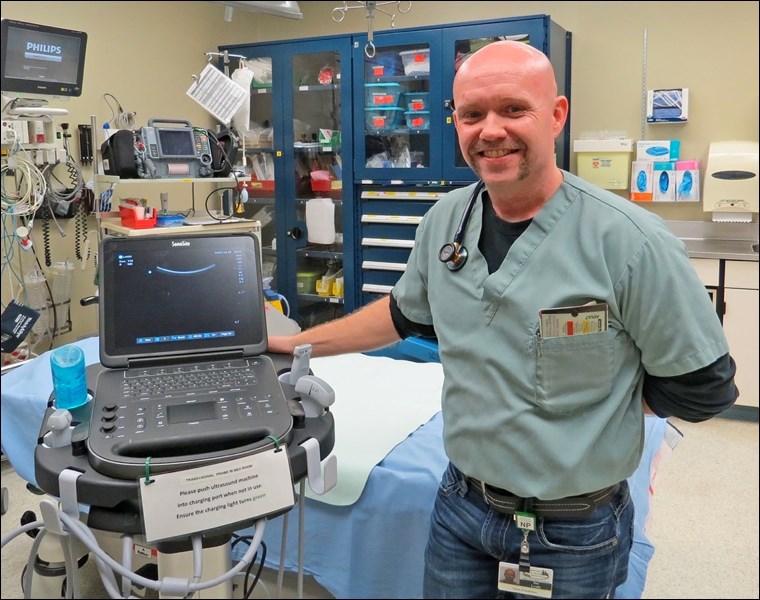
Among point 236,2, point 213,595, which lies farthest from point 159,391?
point 236,2

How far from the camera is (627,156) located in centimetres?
333

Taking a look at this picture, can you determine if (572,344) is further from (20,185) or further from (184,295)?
(20,185)

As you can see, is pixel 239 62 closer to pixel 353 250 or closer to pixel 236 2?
pixel 236 2

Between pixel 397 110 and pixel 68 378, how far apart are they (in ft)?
8.96

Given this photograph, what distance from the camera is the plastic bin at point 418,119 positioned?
3457 millimetres

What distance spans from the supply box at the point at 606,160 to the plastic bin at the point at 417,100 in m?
0.72

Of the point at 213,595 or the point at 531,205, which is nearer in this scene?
the point at 213,595

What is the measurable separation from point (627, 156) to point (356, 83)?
4.27 ft

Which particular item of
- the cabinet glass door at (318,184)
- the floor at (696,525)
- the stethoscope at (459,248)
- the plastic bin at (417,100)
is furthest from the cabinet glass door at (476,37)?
the stethoscope at (459,248)

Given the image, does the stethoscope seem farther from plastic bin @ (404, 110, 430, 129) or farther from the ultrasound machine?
plastic bin @ (404, 110, 430, 129)

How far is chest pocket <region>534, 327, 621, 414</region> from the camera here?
1034mm

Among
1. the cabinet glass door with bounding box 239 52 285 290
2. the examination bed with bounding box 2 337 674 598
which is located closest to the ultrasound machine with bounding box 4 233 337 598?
the examination bed with bounding box 2 337 674 598

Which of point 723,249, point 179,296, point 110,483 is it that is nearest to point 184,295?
point 179,296

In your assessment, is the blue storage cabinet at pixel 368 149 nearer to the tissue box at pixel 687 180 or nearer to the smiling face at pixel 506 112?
the tissue box at pixel 687 180
